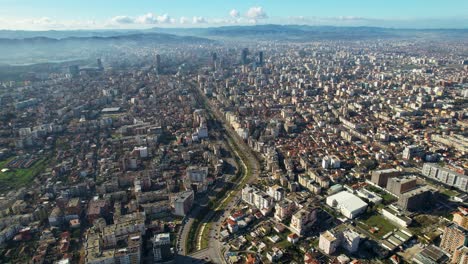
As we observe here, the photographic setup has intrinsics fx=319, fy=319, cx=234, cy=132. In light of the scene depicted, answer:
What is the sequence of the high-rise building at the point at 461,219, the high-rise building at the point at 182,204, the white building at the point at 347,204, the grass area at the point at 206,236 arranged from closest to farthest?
the grass area at the point at 206,236
the high-rise building at the point at 461,219
the white building at the point at 347,204
the high-rise building at the point at 182,204

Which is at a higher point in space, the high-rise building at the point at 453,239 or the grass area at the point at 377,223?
the high-rise building at the point at 453,239

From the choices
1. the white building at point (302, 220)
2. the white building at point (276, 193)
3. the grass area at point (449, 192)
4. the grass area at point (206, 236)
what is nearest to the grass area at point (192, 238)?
the grass area at point (206, 236)

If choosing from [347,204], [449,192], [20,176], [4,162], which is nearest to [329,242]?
[347,204]

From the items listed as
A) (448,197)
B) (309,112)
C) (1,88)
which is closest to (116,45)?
(1,88)

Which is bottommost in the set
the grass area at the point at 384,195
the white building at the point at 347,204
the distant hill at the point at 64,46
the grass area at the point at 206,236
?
the grass area at the point at 206,236

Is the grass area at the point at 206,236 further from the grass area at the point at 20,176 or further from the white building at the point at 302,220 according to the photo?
the grass area at the point at 20,176

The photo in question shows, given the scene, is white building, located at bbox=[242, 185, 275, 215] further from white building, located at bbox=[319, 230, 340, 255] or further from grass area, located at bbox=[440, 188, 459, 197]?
grass area, located at bbox=[440, 188, 459, 197]
